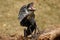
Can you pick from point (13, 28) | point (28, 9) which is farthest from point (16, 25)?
point (28, 9)

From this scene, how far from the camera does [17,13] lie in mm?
10555

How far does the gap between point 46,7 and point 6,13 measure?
5.98 ft

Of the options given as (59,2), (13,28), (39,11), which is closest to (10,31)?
(13,28)

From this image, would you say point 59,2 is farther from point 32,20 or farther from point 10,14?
point 32,20

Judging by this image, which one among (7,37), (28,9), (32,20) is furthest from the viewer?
(7,37)

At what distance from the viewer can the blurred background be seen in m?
9.11

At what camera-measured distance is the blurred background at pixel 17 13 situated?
9.11 metres

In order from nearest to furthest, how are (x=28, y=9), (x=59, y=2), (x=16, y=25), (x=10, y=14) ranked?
(x=28, y=9)
(x=16, y=25)
(x=10, y=14)
(x=59, y=2)

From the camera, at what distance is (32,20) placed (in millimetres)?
6340

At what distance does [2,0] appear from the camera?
37.5 ft

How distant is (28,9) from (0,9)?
4.99m

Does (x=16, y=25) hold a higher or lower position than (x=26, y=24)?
lower

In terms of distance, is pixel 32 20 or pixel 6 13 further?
pixel 6 13

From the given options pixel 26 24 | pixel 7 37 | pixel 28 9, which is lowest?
pixel 7 37
